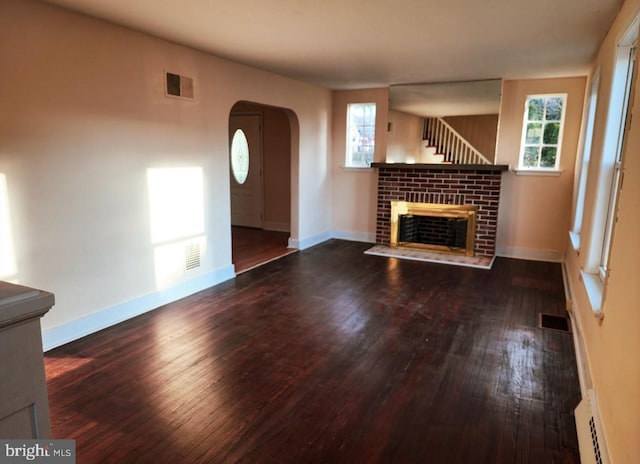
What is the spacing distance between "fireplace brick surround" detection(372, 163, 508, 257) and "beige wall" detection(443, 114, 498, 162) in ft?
0.90

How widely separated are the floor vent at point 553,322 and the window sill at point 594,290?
1.83 feet

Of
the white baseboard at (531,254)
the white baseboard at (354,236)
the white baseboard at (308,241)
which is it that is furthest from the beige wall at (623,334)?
the white baseboard at (354,236)

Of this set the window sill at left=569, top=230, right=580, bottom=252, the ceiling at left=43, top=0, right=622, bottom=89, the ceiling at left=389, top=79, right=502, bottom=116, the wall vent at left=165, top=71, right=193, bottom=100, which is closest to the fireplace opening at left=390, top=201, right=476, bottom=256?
the ceiling at left=389, top=79, right=502, bottom=116

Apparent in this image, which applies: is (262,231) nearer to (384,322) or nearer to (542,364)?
(384,322)

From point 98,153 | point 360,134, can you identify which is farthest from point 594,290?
point 360,134

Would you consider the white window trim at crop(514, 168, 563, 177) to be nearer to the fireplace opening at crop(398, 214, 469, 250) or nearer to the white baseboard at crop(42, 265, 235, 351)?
the fireplace opening at crop(398, 214, 469, 250)

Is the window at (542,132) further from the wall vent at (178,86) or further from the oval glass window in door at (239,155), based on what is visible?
the oval glass window in door at (239,155)

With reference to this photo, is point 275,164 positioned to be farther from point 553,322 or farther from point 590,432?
point 590,432

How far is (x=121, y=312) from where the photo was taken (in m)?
3.53

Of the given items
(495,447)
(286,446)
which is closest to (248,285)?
(286,446)

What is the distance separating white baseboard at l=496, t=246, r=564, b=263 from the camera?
18.5 ft

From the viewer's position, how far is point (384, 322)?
3566 mm

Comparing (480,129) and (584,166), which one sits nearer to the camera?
(584,166)

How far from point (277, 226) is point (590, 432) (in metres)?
6.16
